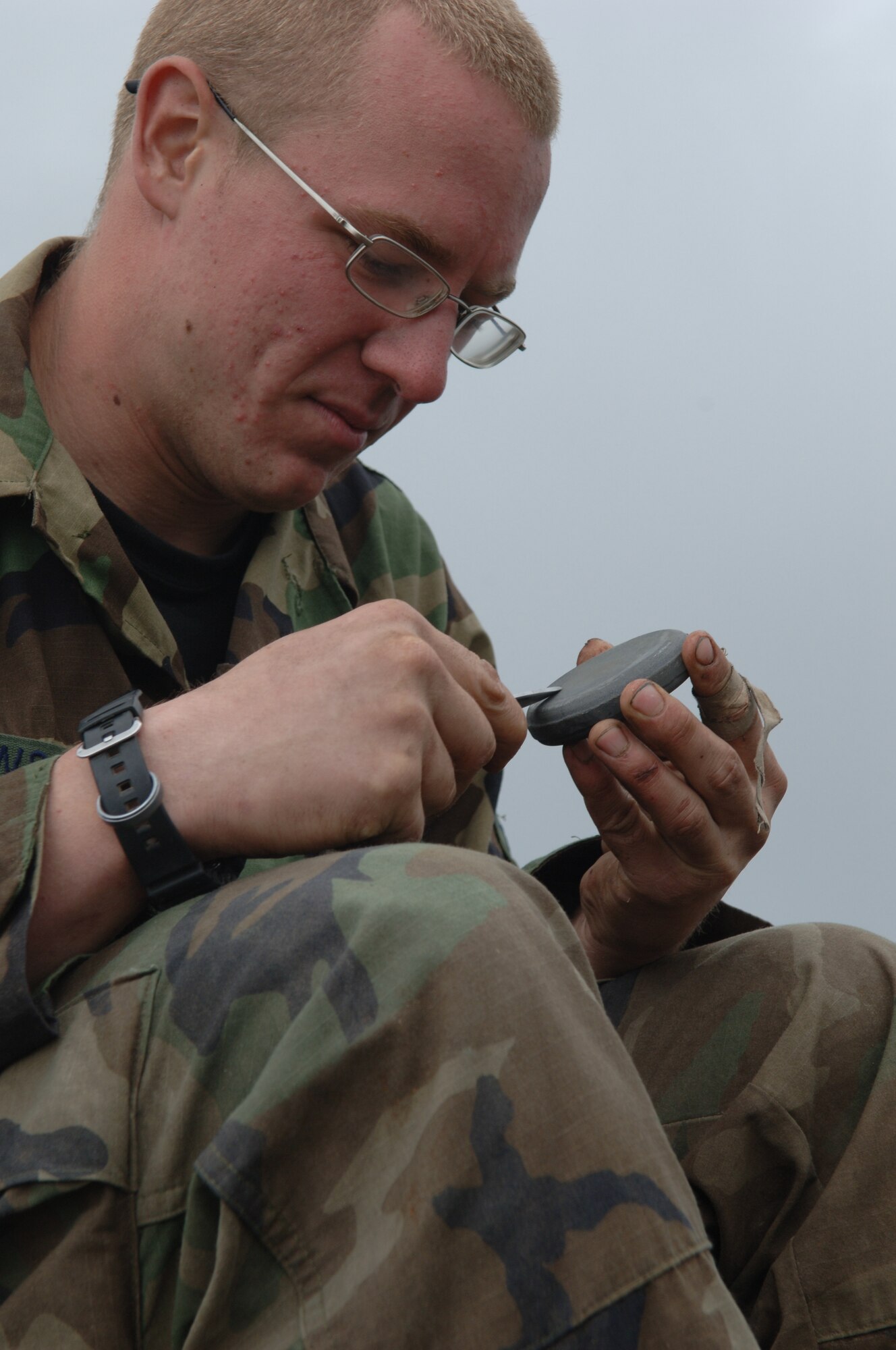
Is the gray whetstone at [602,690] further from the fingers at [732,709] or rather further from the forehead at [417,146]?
the forehead at [417,146]

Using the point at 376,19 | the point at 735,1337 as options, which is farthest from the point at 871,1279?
the point at 376,19

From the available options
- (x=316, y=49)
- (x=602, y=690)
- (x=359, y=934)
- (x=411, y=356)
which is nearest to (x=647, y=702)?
(x=602, y=690)

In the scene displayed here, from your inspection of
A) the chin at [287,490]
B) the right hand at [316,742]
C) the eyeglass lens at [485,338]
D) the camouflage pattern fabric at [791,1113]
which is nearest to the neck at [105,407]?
the chin at [287,490]

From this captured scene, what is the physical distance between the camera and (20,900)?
3.88 feet

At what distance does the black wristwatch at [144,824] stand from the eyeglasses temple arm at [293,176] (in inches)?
31.5

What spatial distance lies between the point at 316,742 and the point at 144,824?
18cm

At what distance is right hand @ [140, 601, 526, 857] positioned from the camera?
4.10 ft

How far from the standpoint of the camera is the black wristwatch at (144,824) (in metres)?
1.21

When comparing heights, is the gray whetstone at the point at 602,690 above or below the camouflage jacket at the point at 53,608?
below

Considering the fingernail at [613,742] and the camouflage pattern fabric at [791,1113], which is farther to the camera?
the fingernail at [613,742]

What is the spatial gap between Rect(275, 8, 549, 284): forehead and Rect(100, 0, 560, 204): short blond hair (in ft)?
0.08

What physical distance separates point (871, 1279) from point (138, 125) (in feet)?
5.59

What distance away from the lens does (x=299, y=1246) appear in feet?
3.03

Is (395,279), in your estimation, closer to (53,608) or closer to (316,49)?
(316,49)
